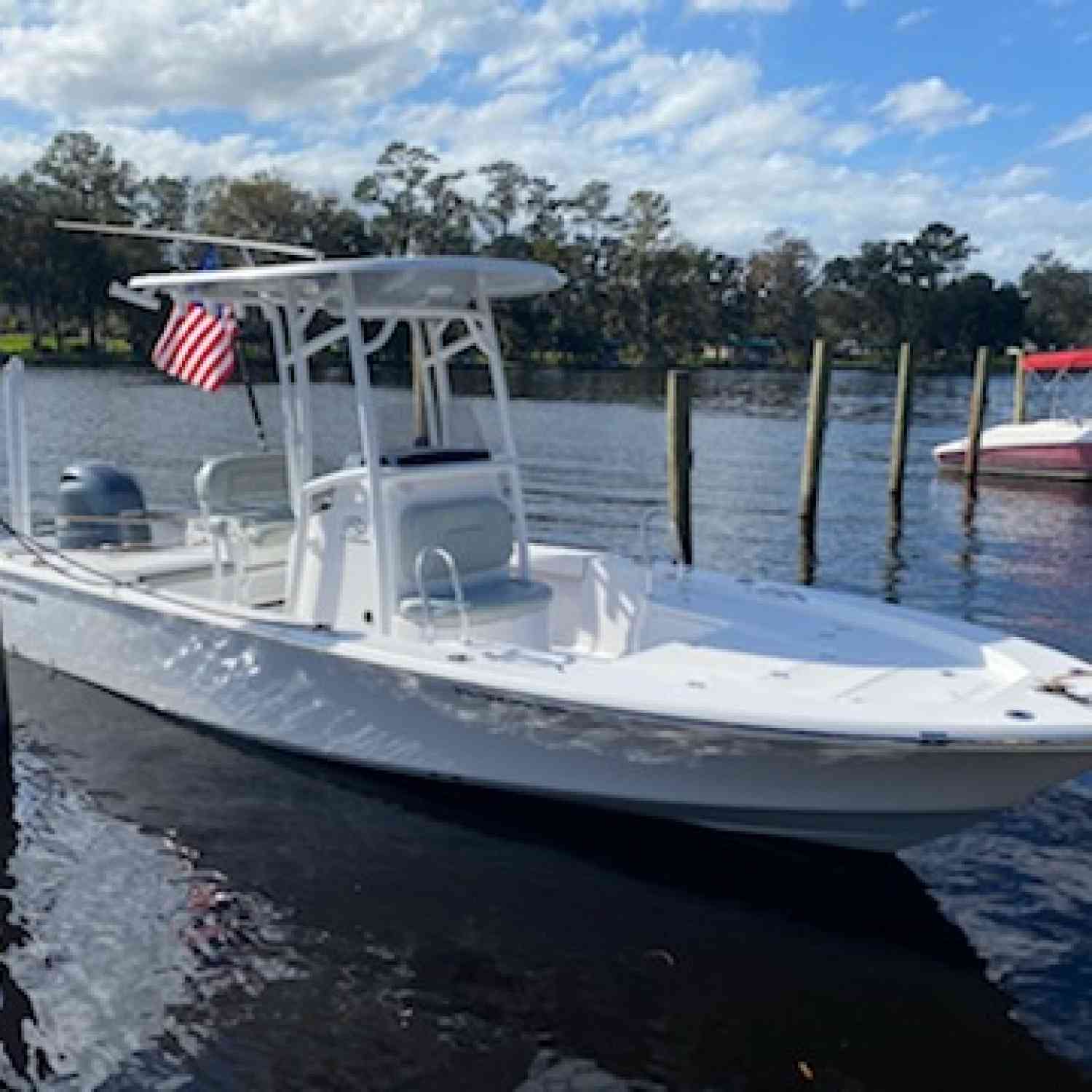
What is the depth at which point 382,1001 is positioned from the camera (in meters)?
5.83

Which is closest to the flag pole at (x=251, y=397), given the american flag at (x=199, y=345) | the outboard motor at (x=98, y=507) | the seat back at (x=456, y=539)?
the american flag at (x=199, y=345)

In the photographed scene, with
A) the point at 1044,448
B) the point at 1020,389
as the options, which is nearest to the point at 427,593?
the point at 1044,448

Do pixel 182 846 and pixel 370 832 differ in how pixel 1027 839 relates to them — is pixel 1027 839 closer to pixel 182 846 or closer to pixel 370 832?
pixel 370 832

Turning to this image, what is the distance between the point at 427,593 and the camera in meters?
7.55

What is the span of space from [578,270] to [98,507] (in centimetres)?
7882

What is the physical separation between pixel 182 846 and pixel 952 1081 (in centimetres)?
459

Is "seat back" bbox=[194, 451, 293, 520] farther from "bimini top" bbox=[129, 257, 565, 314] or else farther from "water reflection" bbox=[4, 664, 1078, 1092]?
"water reflection" bbox=[4, 664, 1078, 1092]

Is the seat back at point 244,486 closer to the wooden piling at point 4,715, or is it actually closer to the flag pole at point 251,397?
the flag pole at point 251,397

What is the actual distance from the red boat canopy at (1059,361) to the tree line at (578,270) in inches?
1304

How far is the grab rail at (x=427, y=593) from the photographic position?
7.17 metres

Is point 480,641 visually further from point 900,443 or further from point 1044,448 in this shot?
point 1044,448

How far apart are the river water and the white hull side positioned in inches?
17.7

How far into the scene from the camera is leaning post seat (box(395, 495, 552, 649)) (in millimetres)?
7445

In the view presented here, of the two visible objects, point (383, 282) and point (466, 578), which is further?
point (466, 578)
